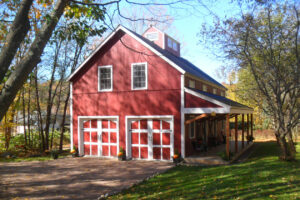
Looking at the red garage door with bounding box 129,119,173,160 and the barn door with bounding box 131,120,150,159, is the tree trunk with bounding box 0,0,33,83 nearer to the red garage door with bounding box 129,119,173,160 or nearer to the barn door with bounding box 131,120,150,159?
the red garage door with bounding box 129,119,173,160

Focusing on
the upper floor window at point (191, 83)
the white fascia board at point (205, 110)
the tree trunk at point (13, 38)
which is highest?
the upper floor window at point (191, 83)

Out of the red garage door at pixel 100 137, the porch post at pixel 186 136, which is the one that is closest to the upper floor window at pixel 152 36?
the red garage door at pixel 100 137

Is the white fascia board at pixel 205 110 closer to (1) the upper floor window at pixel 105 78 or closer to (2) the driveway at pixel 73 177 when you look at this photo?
(2) the driveway at pixel 73 177

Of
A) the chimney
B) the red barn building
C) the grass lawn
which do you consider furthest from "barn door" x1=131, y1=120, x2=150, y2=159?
the chimney

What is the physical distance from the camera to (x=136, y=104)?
14469mm

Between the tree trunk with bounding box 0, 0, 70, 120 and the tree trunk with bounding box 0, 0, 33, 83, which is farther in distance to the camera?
the tree trunk with bounding box 0, 0, 33, 83

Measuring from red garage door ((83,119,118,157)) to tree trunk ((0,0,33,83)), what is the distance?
36.7ft

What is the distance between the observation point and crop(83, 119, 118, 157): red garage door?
49.6 ft

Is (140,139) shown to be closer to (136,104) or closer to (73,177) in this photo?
(136,104)

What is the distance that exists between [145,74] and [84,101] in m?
4.44

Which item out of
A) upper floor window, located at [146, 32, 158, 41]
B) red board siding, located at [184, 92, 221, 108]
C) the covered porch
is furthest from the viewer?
upper floor window, located at [146, 32, 158, 41]

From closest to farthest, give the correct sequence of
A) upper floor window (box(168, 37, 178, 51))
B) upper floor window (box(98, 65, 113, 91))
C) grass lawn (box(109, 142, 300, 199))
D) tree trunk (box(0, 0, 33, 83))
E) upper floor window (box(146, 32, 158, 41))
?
tree trunk (box(0, 0, 33, 83)), grass lawn (box(109, 142, 300, 199)), upper floor window (box(98, 65, 113, 91)), upper floor window (box(146, 32, 158, 41)), upper floor window (box(168, 37, 178, 51))

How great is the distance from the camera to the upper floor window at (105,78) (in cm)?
1540

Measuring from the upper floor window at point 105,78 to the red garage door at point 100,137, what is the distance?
2005mm
